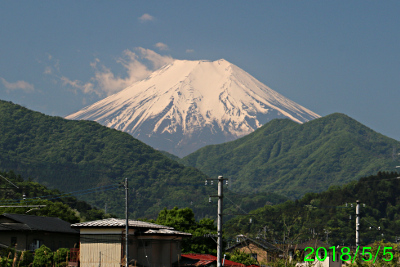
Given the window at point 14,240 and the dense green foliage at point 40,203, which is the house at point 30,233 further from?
the dense green foliage at point 40,203

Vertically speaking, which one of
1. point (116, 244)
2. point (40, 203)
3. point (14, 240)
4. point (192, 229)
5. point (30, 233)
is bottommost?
point (14, 240)

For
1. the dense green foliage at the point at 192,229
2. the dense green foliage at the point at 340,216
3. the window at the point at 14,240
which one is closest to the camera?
the window at the point at 14,240

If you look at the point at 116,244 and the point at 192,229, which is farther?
the point at 192,229

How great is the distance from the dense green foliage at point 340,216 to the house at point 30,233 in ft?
205

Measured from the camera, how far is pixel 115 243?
135 feet

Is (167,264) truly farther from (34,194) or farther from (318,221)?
(318,221)

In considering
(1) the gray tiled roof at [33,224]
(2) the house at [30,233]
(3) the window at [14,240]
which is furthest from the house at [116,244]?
(3) the window at [14,240]

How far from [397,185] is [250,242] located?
8842 centimetres

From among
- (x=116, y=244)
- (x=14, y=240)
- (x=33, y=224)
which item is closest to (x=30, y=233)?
(x=14, y=240)

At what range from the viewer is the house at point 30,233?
172ft

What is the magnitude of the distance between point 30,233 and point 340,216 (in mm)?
87575

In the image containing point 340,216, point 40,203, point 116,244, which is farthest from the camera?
point 340,216

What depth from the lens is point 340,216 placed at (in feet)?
424

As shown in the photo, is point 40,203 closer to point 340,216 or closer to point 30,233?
point 30,233
